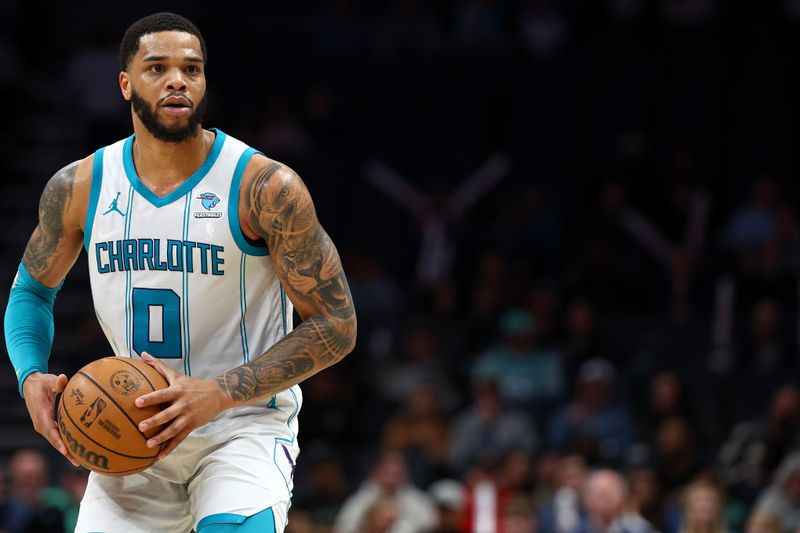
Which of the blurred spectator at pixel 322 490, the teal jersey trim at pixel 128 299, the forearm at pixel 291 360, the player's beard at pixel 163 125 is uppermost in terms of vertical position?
the player's beard at pixel 163 125

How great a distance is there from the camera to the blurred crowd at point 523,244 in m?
11.7

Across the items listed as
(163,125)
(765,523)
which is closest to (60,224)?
(163,125)

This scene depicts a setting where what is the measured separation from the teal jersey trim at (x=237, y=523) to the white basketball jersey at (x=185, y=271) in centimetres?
56

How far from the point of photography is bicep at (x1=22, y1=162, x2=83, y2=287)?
5191mm

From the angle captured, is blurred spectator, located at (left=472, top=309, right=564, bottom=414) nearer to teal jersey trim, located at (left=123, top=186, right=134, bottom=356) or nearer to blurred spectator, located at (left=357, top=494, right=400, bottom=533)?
blurred spectator, located at (left=357, top=494, right=400, bottom=533)

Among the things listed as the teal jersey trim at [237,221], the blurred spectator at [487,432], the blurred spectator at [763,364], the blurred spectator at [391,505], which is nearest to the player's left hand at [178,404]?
the teal jersey trim at [237,221]

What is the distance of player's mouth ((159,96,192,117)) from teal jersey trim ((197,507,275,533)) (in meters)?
1.44

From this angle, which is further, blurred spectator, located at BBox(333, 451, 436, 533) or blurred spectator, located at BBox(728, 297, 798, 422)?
blurred spectator, located at BBox(728, 297, 798, 422)

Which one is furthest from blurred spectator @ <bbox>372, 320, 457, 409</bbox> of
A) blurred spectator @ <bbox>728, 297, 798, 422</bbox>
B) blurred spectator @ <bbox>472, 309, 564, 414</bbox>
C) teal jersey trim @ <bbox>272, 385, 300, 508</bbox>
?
teal jersey trim @ <bbox>272, 385, 300, 508</bbox>

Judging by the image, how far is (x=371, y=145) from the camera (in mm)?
14797

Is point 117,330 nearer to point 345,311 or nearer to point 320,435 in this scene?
point 345,311

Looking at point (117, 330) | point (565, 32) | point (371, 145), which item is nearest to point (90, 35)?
point (371, 145)

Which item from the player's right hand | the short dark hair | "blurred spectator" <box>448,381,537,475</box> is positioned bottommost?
"blurred spectator" <box>448,381,537,475</box>

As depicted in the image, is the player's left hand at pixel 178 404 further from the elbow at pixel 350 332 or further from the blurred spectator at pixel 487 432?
the blurred spectator at pixel 487 432
